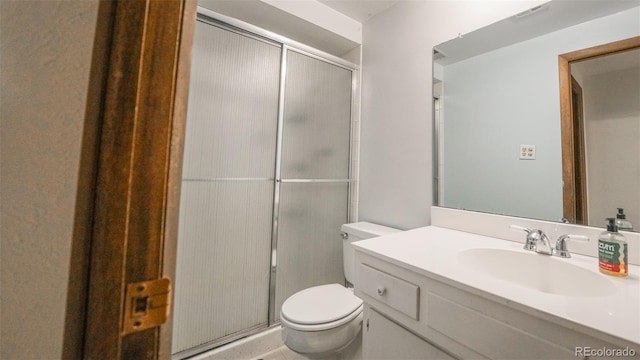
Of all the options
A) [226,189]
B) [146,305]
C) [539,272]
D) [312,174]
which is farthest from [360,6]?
[146,305]

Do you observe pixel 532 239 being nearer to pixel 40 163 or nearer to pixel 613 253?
pixel 613 253

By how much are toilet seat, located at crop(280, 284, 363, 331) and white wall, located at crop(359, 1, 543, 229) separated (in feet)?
1.93

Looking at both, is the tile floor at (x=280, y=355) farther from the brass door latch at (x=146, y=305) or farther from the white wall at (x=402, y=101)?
the brass door latch at (x=146, y=305)

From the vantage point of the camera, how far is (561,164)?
983 mm

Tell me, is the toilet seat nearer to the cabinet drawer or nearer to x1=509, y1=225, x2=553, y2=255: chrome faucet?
the cabinet drawer

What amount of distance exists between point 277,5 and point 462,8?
1.08m

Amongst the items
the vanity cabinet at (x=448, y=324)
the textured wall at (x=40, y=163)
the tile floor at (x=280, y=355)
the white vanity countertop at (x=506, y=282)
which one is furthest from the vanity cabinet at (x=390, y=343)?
the textured wall at (x=40, y=163)

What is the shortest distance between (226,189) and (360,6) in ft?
5.12

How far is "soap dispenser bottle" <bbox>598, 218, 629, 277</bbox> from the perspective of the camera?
722 millimetres

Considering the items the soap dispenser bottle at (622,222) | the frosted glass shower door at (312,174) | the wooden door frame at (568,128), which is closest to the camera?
the soap dispenser bottle at (622,222)

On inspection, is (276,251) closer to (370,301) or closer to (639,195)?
(370,301)

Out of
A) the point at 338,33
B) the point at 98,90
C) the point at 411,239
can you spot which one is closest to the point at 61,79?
the point at 98,90

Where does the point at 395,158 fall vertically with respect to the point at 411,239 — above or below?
above

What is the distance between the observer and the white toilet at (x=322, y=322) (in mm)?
1138
